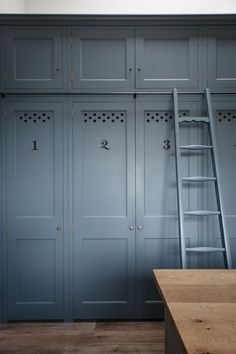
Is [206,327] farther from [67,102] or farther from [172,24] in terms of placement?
[172,24]

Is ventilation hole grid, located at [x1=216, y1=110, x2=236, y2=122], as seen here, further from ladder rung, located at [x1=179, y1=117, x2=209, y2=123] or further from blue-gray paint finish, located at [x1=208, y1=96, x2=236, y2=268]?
ladder rung, located at [x1=179, y1=117, x2=209, y2=123]

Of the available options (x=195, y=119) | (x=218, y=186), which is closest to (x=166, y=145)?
(x=195, y=119)

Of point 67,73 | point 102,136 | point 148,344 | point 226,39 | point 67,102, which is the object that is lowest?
point 148,344

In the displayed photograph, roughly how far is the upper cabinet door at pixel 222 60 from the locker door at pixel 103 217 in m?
0.79

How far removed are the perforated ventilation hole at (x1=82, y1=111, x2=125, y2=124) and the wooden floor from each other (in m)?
1.79

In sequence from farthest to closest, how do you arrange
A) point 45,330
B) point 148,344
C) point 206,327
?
point 45,330 < point 148,344 < point 206,327

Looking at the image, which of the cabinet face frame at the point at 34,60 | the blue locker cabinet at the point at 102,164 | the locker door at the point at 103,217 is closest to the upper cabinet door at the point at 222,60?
the blue locker cabinet at the point at 102,164

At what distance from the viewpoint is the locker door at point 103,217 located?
260 cm

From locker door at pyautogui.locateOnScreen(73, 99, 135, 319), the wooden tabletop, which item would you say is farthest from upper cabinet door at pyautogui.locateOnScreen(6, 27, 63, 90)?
the wooden tabletop

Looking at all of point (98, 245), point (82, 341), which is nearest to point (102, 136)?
point (98, 245)

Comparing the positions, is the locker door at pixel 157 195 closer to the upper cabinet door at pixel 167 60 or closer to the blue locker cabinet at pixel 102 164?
the blue locker cabinet at pixel 102 164

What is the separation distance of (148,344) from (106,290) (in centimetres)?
55

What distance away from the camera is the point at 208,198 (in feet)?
8.53

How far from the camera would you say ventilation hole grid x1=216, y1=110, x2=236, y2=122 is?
2.62m
